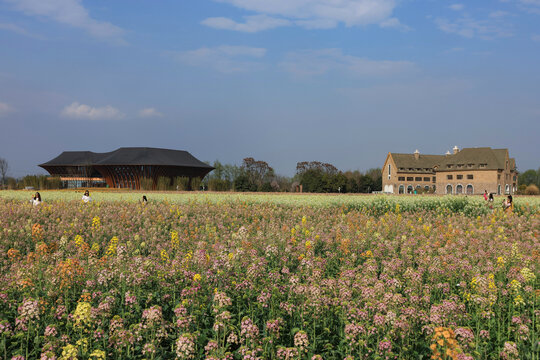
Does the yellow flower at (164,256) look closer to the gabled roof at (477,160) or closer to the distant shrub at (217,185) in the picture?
the distant shrub at (217,185)

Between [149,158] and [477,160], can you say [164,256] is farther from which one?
[477,160]

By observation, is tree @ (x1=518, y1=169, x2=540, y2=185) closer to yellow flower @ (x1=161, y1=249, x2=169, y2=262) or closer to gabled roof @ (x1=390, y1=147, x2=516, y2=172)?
gabled roof @ (x1=390, y1=147, x2=516, y2=172)

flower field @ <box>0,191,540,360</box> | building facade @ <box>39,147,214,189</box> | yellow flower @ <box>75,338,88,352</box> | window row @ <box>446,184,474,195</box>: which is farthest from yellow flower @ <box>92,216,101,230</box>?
window row @ <box>446,184,474,195</box>

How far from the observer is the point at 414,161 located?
87875 millimetres

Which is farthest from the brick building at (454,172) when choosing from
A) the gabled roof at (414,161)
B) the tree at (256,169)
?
the tree at (256,169)

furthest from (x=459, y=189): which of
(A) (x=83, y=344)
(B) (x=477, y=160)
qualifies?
(A) (x=83, y=344)

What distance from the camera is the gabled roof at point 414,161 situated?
8712 cm

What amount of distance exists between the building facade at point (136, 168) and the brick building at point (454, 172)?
3966cm

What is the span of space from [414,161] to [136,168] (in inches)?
2263

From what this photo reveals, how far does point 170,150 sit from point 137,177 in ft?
37.2

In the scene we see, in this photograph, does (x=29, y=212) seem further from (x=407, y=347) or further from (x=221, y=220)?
(x=407, y=347)

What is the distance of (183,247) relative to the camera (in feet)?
33.9

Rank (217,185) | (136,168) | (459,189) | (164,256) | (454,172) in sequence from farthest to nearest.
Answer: (136,168), (454,172), (459,189), (217,185), (164,256)

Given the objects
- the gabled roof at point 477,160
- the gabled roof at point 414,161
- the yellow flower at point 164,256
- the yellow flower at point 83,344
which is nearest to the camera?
the yellow flower at point 83,344
